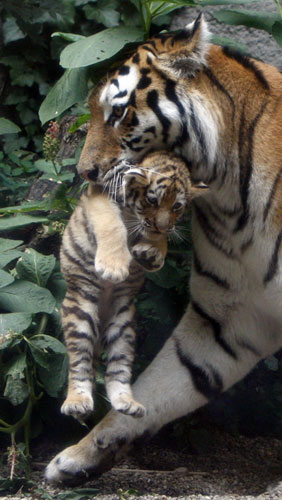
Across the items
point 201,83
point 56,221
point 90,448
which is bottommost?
point 90,448

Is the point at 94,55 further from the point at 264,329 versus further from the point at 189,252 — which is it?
the point at 264,329

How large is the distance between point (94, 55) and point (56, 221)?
879 millimetres

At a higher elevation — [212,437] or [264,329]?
[264,329]

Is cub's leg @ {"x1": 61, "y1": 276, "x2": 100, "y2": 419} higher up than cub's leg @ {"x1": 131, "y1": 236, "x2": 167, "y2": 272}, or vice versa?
cub's leg @ {"x1": 131, "y1": 236, "x2": 167, "y2": 272}

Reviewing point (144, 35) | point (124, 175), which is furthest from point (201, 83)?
point (144, 35)

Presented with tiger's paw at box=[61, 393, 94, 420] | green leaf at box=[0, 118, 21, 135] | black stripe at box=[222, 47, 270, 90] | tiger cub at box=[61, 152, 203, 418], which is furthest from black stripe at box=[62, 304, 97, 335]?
green leaf at box=[0, 118, 21, 135]

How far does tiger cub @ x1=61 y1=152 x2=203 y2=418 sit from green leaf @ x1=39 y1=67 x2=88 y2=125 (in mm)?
656

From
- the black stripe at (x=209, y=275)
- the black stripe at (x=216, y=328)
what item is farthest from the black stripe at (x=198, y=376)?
the black stripe at (x=209, y=275)

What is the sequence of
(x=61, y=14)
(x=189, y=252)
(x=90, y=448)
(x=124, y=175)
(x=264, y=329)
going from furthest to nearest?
(x=61, y=14) < (x=189, y=252) < (x=264, y=329) < (x=90, y=448) < (x=124, y=175)

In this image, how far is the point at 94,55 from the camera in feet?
11.1

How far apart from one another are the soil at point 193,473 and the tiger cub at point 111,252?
0.45 m

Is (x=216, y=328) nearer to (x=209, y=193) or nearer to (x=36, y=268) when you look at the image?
(x=209, y=193)

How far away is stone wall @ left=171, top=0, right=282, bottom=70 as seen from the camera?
16.2ft

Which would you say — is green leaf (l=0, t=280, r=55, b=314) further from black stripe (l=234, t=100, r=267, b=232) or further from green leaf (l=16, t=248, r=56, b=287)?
black stripe (l=234, t=100, r=267, b=232)
